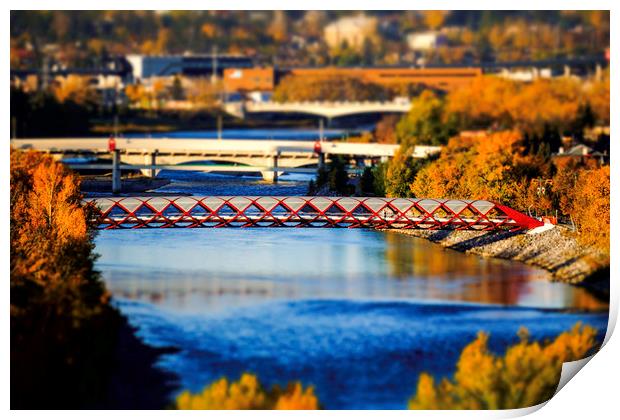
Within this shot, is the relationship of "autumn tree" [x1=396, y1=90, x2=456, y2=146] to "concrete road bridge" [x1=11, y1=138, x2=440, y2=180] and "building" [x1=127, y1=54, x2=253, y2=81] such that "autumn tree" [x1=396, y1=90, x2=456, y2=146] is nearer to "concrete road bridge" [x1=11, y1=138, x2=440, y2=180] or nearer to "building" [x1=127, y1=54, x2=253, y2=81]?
"concrete road bridge" [x1=11, y1=138, x2=440, y2=180]

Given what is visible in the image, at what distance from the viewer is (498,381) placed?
7555mm

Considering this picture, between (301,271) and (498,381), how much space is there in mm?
2837

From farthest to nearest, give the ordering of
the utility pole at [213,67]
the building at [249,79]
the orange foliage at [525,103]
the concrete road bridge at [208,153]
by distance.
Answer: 1. the building at [249,79]
2. the utility pole at [213,67]
3. the orange foliage at [525,103]
4. the concrete road bridge at [208,153]

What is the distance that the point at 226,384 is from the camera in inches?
298

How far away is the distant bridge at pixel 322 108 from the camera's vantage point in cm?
2688

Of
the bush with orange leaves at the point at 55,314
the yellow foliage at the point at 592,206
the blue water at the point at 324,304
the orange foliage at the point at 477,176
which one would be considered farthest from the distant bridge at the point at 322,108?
the bush with orange leaves at the point at 55,314

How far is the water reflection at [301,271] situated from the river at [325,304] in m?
0.01

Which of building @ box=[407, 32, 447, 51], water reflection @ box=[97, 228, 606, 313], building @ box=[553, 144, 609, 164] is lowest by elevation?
water reflection @ box=[97, 228, 606, 313]

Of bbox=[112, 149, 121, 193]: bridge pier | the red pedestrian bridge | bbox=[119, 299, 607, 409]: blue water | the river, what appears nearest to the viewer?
bbox=[119, 299, 607, 409]: blue water

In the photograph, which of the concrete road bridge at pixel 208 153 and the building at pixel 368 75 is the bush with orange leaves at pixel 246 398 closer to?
the concrete road bridge at pixel 208 153

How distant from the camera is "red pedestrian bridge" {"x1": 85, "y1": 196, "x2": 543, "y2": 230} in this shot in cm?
1112

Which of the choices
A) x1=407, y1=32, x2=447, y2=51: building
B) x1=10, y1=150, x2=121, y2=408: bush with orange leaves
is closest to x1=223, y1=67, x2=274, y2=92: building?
x1=407, y1=32, x2=447, y2=51: building

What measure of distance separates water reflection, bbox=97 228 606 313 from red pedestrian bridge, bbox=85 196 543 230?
0.29 feet

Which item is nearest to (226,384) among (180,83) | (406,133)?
(406,133)
